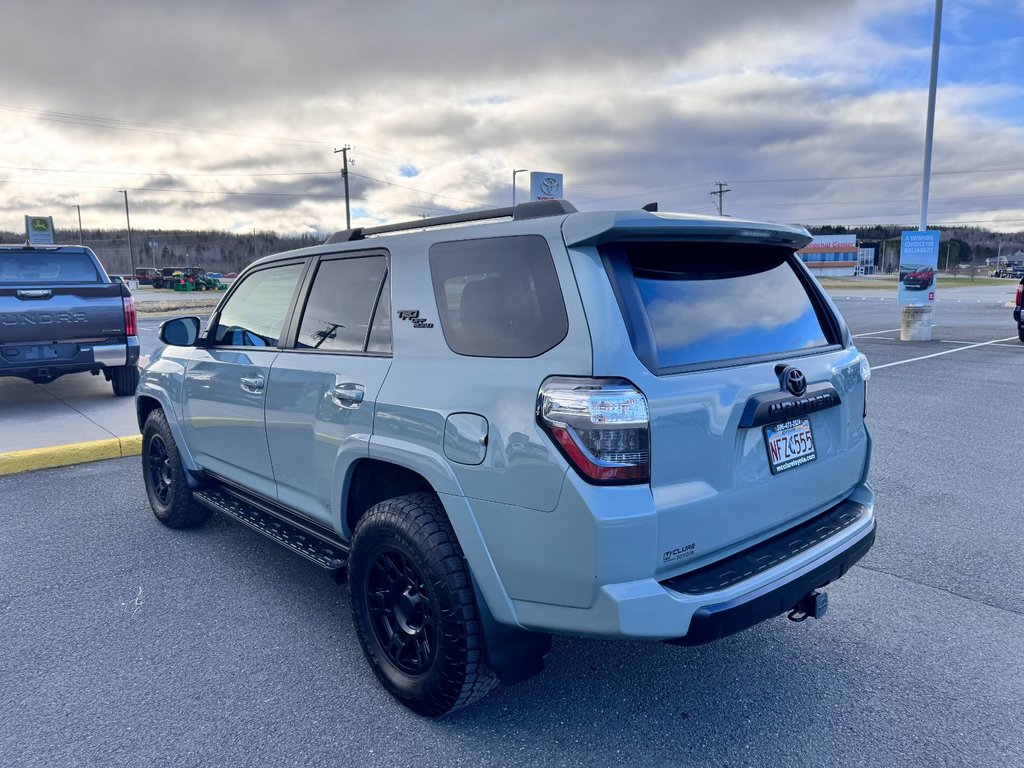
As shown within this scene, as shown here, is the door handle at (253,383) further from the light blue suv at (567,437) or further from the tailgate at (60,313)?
the tailgate at (60,313)

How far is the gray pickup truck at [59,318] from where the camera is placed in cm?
788

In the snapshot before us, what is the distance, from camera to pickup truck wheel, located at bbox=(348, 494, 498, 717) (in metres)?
2.51

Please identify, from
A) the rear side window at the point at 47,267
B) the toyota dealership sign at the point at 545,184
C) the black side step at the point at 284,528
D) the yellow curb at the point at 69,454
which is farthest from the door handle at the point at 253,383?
the toyota dealership sign at the point at 545,184

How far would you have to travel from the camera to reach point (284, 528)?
3.65m

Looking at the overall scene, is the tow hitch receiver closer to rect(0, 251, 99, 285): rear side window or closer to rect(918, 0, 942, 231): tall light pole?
rect(0, 251, 99, 285): rear side window

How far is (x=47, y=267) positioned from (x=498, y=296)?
28.8ft

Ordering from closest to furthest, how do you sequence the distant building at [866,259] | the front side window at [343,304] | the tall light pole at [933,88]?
the front side window at [343,304], the tall light pole at [933,88], the distant building at [866,259]

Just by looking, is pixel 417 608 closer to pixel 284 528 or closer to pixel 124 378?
pixel 284 528

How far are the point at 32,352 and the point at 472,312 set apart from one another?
741cm

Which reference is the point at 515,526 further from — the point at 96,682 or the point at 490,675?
the point at 96,682

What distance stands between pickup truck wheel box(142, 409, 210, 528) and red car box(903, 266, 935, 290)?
15733 mm

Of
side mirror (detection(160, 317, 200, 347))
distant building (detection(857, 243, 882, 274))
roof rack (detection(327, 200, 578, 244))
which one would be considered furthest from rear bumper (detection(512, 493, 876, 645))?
distant building (detection(857, 243, 882, 274))

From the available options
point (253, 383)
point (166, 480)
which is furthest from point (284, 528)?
point (166, 480)

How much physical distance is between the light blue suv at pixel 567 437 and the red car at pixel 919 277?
48.0 feet
